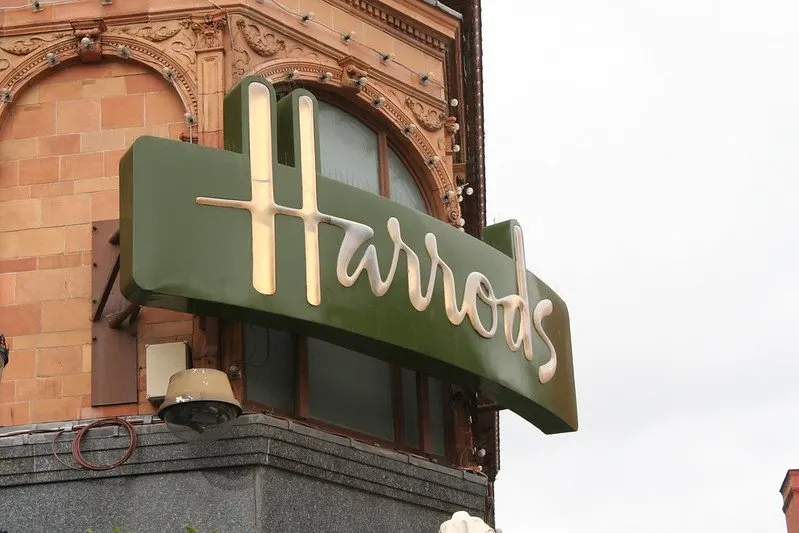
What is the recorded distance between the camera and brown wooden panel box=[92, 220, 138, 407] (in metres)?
16.6

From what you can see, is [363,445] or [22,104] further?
[22,104]

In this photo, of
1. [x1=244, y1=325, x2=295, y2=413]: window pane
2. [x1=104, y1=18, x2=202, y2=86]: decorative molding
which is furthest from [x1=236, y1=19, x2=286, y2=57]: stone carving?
[x1=244, y1=325, x2=295, y2=413]: window pane

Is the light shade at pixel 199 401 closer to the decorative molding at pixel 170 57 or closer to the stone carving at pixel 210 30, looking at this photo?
the decorative molding at pixel 170 57

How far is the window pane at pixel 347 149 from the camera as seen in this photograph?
19.1m

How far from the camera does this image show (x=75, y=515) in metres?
15.7

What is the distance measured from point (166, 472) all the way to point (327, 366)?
273 centimetres

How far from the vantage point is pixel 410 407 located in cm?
1891

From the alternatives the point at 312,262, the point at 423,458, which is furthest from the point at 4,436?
the point at 423,458

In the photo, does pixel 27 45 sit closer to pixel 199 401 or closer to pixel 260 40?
pixel 260 40

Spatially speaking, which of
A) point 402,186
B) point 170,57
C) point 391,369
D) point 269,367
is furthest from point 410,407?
point 170,57

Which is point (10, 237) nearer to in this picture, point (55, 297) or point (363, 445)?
point (55, 297)

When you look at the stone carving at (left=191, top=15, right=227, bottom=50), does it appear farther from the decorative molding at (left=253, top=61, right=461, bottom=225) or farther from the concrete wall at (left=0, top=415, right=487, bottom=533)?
the concrete wall at (left=0, top=415, right=487, bottom=533)

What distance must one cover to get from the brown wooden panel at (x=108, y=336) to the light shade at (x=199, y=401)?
38.7 inches

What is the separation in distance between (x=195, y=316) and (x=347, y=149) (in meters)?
3.51
